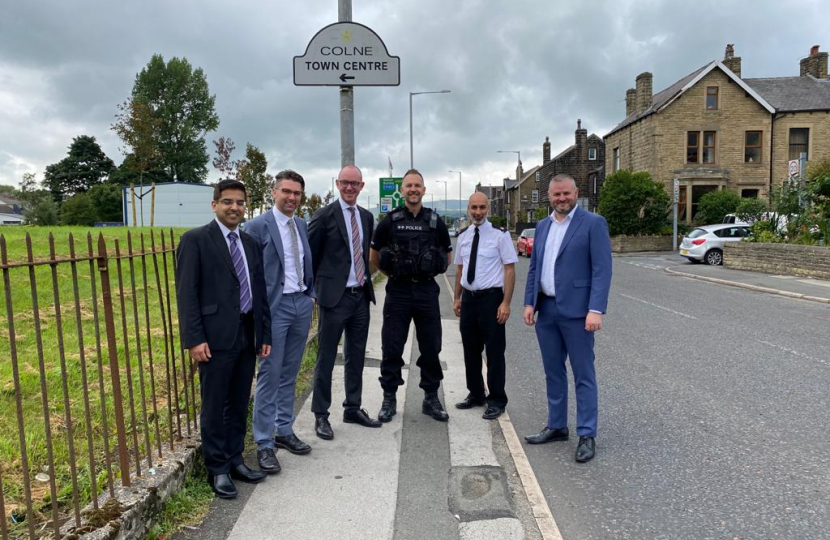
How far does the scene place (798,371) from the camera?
654cm

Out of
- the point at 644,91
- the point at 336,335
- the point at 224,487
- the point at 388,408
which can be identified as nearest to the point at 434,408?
the point at 388,408

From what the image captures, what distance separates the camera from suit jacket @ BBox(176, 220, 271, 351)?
3383mm

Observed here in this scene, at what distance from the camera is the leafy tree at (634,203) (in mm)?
32188

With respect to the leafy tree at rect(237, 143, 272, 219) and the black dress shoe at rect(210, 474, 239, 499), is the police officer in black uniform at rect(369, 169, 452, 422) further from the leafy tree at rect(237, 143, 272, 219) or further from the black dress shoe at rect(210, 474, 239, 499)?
the leafy tree at rect(237, 143, 272, 219)

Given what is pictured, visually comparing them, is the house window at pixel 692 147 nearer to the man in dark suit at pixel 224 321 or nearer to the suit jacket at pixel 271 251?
the suit jacket at pixel 271 251

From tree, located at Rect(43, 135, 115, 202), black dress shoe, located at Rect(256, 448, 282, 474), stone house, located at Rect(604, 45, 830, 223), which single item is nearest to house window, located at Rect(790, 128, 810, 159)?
stone house, located at Rect(604, 45, 830, 223)

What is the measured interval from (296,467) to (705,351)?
5.83m

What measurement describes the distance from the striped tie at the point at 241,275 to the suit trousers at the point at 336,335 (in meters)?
1.01

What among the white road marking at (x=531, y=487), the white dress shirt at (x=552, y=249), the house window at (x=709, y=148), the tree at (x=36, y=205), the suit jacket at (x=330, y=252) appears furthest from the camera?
the tree at (x=36, y=205)

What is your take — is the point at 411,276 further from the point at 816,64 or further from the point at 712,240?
the point at 816,64

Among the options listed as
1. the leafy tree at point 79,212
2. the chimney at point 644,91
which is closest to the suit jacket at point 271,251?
the chimney at point 644,91

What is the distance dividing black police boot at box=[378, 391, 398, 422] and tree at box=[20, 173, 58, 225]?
173 ft

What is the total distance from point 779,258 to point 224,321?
1848cm

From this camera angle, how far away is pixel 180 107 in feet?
255
